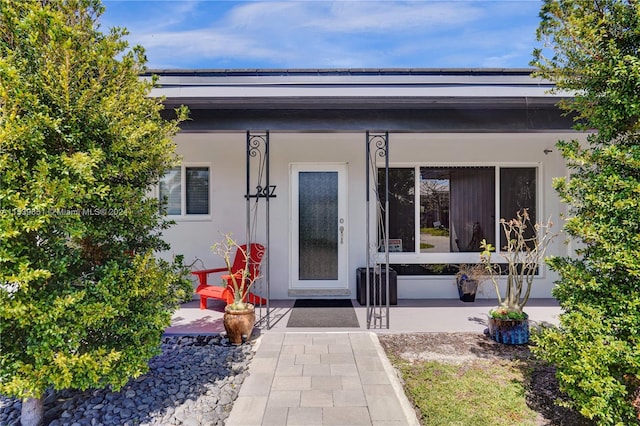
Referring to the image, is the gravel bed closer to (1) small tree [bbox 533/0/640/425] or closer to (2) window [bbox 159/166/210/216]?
(1) small tree [bbox 533/0/640/425]

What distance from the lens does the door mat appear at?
4.67 m

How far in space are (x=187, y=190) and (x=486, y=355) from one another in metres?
5.39

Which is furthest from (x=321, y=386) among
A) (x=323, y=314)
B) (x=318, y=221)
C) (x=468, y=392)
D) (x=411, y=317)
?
(x=318, y=221)

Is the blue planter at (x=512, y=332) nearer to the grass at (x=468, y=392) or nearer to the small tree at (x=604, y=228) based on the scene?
the grass at (x=468, y=392)

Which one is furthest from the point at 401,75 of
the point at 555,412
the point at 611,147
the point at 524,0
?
the point at 555,412

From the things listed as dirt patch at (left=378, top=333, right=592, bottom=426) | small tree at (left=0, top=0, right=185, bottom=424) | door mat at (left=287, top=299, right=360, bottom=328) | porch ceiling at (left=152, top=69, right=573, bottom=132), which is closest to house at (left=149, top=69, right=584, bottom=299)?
door mat at (left=287, top=299, right=360, bottom=328)

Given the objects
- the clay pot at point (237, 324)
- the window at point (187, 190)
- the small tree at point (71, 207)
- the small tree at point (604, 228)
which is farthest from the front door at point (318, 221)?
the small tree at point (604, 228)

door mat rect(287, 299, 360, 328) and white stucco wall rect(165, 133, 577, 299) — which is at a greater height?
white stucco wall rect(165, 133, 577, 299)

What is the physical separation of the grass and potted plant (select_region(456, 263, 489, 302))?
7.80 feet

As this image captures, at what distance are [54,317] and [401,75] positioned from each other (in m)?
6.82

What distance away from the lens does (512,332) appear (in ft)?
13.0

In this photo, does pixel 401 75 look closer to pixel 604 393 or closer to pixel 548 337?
pixel 548 337

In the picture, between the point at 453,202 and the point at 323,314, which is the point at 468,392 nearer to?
the point at 323,314

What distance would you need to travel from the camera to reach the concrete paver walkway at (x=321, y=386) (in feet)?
8.27
